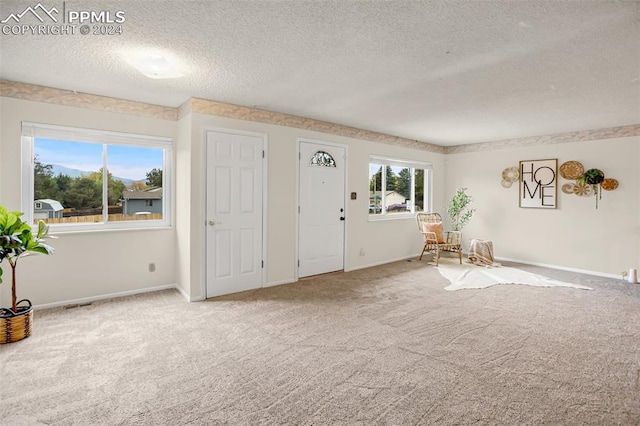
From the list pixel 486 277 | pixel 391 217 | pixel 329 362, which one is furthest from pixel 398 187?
pixel 329 362

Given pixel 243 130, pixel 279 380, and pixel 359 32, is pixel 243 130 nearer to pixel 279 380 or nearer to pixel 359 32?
pixel 359 32

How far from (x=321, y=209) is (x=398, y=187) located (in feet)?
7.08

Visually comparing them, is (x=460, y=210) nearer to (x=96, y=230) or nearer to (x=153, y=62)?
(x=153, y=62)

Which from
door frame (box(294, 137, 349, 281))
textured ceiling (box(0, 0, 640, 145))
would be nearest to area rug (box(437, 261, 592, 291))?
door frame (box(294, 137, 349, 281))

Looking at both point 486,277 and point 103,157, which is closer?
point 103,157

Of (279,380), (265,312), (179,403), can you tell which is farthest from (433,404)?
(265,312)

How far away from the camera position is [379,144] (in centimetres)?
598

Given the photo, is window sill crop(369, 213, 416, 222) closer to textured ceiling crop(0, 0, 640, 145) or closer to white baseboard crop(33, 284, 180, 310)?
textured ceiling crop(0, 0, 640, 145)

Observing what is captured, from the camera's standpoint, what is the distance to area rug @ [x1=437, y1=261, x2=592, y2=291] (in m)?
4.73

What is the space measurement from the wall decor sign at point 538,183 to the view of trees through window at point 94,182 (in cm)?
Result: 615

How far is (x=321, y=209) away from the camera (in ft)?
17.0

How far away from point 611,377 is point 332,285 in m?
3.00

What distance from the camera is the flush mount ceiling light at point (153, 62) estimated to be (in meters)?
2.69

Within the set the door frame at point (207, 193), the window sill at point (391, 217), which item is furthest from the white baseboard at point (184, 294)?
the window sill at point (391, 217)
